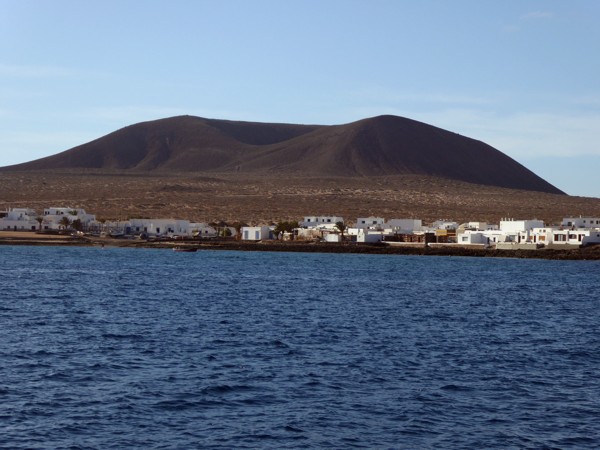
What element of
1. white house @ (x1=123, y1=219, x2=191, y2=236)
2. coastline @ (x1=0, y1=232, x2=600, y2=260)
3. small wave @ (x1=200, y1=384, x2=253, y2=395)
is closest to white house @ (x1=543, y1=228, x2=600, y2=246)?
coastline @ (x1=0, y1=232, x2=600, y2=260)

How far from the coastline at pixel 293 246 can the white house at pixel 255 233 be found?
3.16 m

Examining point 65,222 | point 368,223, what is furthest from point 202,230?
point 368,223

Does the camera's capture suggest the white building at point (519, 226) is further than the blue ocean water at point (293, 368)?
Yes

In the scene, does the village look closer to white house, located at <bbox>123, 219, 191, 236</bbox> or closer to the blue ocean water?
white house, located at <bbox>123, 219, 191, 236</bbox>

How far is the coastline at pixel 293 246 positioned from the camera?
12356cm

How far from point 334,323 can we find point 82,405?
20526mm

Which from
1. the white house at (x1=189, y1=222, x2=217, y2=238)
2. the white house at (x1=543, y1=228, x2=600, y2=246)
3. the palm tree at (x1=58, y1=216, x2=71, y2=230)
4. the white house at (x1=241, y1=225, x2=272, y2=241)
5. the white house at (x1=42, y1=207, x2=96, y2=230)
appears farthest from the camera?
the white house at (x1=42, y1=207, x2=96, y2=230)

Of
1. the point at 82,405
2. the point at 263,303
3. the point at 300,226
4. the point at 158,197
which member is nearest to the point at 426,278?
the point at 263,303

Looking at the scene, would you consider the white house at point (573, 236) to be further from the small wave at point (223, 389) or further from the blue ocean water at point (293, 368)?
the small wave at point (223, 389)

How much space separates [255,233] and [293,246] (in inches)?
515

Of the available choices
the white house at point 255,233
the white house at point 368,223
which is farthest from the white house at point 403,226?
the white house at point 255,233

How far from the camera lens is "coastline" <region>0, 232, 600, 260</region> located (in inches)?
4865

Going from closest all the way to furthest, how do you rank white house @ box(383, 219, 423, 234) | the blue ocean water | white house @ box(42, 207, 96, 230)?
1. the blue ocean water
2. white house @ box(383, 219, 423, 234)
3. white house @ box(42, 207, 96, 230)

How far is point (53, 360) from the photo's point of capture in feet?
104
